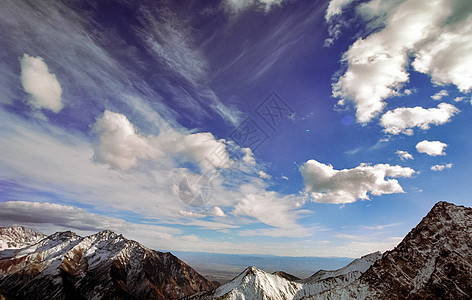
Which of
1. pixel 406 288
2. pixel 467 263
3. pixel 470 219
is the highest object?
pixel 470 219

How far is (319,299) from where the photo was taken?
459 feet

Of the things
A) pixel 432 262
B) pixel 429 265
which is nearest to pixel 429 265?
pixel 429 265

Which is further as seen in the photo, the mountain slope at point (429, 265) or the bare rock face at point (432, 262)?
the mountain slope at point (429, 265)

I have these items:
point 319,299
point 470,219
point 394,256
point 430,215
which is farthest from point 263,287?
point 470,219

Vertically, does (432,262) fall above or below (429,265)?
above

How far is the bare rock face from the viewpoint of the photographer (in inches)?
3959

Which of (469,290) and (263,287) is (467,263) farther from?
(263,287)

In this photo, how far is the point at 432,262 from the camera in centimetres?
11044

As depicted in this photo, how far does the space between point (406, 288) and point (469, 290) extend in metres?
23.4

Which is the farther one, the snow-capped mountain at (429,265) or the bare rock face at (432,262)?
the snow-capped mountain at (429,265)

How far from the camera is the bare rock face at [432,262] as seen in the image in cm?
10056

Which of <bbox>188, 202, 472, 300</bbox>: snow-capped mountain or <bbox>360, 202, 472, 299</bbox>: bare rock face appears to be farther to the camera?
<bbox>188, 202, 472, 300</bbox>: snow-capped mountain

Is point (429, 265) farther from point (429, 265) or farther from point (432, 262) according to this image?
point (432, 262)

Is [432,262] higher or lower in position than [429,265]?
higher
